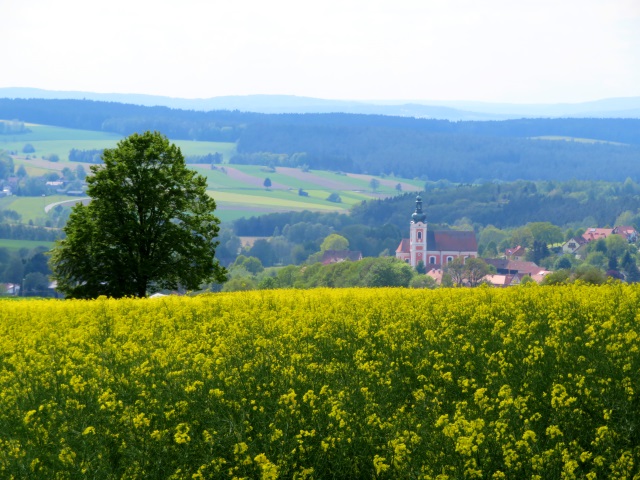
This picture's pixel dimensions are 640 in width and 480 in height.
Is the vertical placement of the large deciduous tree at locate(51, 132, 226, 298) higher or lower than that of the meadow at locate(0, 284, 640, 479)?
lower

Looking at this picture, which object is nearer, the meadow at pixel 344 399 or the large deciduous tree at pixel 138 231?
the meadow at pixel 344 399

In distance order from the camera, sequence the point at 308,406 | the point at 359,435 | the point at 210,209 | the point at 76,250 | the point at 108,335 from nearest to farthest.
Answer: the point at 359,435, the point at 308,406, the point at 108,335, the point at 76,250, the point at 210,209

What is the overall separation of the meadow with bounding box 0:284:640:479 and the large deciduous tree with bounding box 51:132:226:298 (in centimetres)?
2390

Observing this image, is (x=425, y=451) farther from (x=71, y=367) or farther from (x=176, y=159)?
(x=176, y=159)

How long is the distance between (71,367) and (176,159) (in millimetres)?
28820

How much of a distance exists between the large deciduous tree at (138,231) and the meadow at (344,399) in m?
23.9

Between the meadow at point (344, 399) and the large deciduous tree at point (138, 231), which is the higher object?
the meadow at point (344, 399)

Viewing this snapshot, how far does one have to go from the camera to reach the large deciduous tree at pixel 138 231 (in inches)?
1527

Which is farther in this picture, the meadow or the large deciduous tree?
the large deciduous tree

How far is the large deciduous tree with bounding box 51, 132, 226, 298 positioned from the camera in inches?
1527

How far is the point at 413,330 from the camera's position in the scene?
537 inches

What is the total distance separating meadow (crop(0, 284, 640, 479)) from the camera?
9094 millimetres

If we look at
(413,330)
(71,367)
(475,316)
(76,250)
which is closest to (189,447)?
(71,367)

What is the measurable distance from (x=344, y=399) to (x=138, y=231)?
29.9 metres
